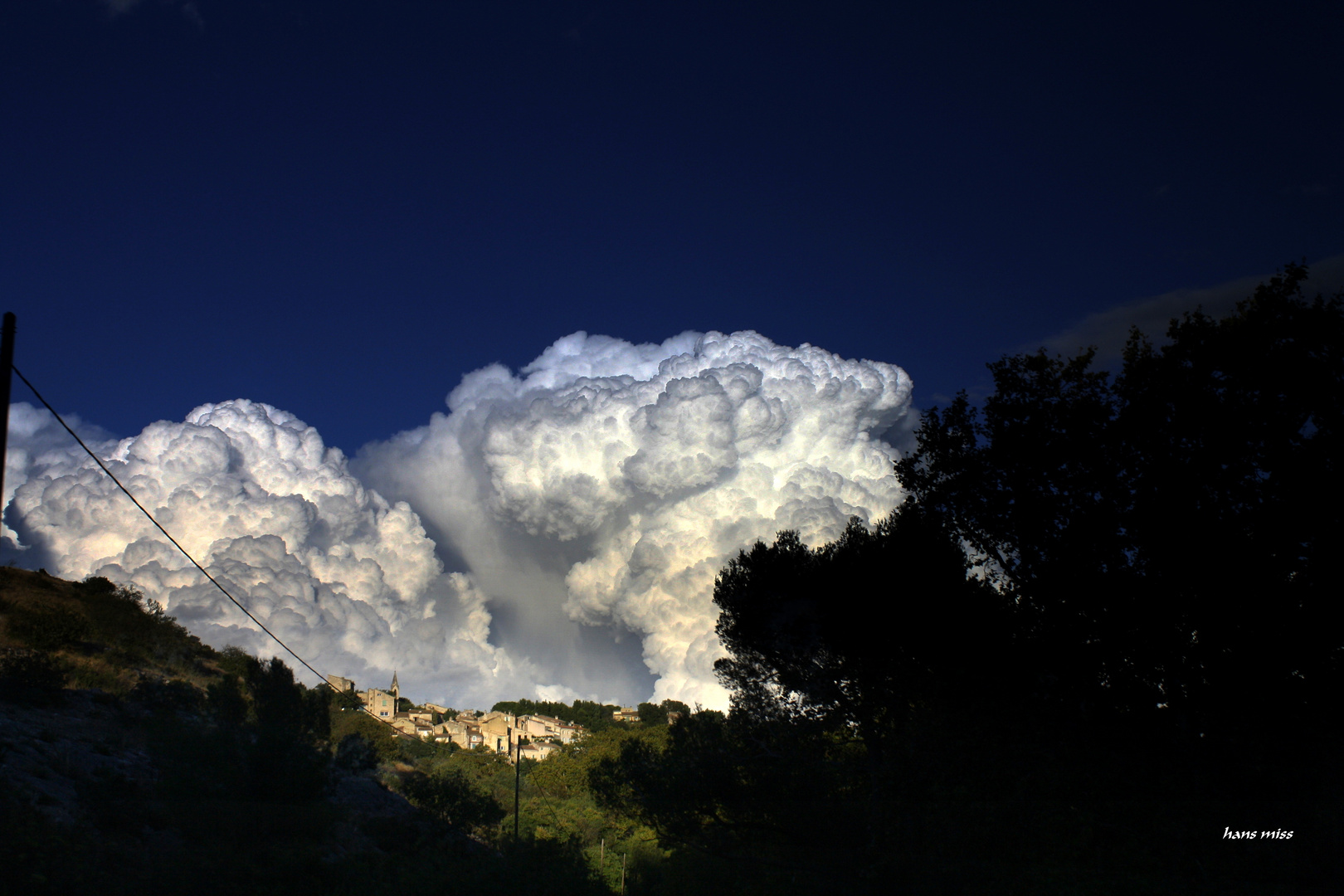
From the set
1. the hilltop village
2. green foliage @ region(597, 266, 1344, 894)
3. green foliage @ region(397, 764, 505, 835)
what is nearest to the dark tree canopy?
green foliage @ region(597, 266, 1344, 894)

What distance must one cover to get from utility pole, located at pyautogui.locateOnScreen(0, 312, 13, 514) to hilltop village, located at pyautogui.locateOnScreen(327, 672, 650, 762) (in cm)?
7093

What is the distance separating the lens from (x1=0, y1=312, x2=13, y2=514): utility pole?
9325 mm

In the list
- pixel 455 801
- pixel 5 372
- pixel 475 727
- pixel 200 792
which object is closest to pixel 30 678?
pixel 200 792

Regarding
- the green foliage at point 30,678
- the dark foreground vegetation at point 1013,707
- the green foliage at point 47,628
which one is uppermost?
the green foliage at point 47,628

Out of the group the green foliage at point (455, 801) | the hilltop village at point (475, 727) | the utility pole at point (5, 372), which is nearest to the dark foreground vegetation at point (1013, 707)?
the green foliage at point (455, 801)

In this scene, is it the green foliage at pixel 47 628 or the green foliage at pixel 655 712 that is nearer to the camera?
the green foliage at pixel 47 628

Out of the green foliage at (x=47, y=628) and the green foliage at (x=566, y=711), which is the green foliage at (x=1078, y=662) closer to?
the green foliage at (x=47, y=628)

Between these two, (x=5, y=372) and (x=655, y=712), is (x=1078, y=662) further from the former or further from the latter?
(x=655, y=712)

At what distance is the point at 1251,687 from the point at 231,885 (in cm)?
2473

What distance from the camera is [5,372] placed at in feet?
32.0

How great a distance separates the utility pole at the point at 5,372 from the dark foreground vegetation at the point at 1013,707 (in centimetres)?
1278

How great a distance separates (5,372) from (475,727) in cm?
10532

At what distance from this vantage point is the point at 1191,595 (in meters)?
17.4

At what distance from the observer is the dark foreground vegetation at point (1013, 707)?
16.4 metres
